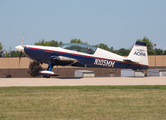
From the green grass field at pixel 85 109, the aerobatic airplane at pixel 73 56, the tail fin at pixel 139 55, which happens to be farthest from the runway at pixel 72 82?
the green grass field at pixel 85 109

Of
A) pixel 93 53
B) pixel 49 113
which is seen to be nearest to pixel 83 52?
pixel 93 53

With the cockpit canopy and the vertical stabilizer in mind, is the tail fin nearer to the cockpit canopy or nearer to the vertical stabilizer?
the vertical stabilizer

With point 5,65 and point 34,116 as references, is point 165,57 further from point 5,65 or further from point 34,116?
point 34,116

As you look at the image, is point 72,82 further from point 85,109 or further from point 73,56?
point 85,109

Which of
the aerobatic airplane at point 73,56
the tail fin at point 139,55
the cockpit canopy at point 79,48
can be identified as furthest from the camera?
the tail fin at point 139,55

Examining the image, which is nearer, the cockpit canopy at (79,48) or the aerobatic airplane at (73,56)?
the aerobatic airplane at (73,56)

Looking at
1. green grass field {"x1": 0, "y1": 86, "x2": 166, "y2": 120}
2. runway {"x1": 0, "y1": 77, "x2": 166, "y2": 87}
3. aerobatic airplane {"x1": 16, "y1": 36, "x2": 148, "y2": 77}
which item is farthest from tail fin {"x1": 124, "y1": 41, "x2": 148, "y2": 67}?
green grass field {"x1": 0, "y1": 86, "x2": 166, "y2": 120}

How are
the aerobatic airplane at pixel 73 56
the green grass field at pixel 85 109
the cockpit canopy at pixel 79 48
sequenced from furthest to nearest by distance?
1. the cockpit canopy at pixel 79 48
2. the aerobatic airplane at pixel 73 56
3. the green grass field at pixel 85 109

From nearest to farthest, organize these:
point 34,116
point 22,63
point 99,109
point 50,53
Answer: point 34,116 → point 99,109 → point 50,53 → point 22,63

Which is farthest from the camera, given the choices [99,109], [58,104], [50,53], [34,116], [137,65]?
[137,65]

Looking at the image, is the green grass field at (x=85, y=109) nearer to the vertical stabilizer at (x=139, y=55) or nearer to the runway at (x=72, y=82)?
the runway at (x=72, y=82)

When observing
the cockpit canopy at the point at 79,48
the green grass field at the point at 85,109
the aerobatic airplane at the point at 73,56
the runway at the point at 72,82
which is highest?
the cockpit canopy at the point at 79,48

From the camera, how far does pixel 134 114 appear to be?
240 inches

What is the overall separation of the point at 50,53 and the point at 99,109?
40.8 ft
